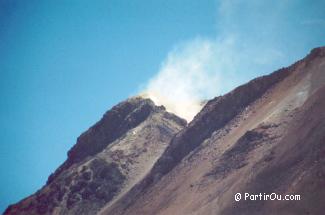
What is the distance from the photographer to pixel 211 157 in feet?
136

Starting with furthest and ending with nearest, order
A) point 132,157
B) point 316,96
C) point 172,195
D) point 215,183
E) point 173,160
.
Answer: point 132,157 → point 173,160 → point 172,195 → point 215,183 → point 316,96

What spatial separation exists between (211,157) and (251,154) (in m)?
7.72

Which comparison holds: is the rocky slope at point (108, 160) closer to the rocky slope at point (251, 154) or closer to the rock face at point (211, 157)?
the rock face at point (211, 157)

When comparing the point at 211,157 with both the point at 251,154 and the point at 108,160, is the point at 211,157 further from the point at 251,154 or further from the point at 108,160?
the point at 108,160

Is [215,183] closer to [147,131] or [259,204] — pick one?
[259,204]

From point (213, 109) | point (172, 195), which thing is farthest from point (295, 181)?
point (213, 109)

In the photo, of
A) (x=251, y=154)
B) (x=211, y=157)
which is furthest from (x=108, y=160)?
(x=251, y=154)

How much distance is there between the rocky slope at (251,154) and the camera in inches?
1019

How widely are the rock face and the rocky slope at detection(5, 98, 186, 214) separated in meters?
0.17

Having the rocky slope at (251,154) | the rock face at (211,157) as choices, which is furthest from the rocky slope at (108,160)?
the rocky slope at (251,154)

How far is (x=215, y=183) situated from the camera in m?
35.7

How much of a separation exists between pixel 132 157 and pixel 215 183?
3029 centimetres

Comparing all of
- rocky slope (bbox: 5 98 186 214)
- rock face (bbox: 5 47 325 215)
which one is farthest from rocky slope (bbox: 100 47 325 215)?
rocky slope (bbox: 5 98 186 214)

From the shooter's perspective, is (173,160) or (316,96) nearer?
(316,96)
